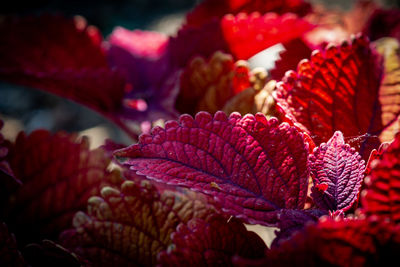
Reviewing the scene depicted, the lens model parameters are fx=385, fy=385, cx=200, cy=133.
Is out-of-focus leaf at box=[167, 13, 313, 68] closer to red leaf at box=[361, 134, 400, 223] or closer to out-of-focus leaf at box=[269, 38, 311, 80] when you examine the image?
out-of-focus leaf at box=[269, 38, 311, 80]

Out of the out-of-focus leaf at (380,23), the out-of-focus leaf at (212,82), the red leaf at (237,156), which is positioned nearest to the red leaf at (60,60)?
the out-of-focus leaf at (212,82)

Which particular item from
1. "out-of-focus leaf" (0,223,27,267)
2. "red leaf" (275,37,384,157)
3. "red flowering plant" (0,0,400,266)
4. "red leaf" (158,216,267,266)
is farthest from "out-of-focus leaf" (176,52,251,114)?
"out-of-focus leaf" (0,223,27,267)

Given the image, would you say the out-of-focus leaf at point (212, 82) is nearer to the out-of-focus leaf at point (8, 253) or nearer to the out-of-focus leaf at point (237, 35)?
the out-of-focus leaf at point (237, 35)

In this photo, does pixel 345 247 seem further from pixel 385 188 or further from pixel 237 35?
pixel 237 35

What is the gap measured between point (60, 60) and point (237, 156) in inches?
16.9

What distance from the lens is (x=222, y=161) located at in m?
0.42

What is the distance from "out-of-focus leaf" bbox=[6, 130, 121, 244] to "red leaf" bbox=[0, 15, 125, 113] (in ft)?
0.29

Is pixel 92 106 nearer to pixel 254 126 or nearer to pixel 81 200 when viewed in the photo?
pixel 81 200

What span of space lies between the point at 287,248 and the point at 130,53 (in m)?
0.62

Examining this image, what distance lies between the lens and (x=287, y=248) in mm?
285

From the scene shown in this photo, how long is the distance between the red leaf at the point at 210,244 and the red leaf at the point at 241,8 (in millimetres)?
438

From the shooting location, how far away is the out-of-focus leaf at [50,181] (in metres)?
0.54

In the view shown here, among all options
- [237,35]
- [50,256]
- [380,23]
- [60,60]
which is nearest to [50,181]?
[50,256]

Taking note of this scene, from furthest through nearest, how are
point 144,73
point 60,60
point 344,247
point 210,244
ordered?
point 144,73
point 60,60
point 210,244
point 344,247
